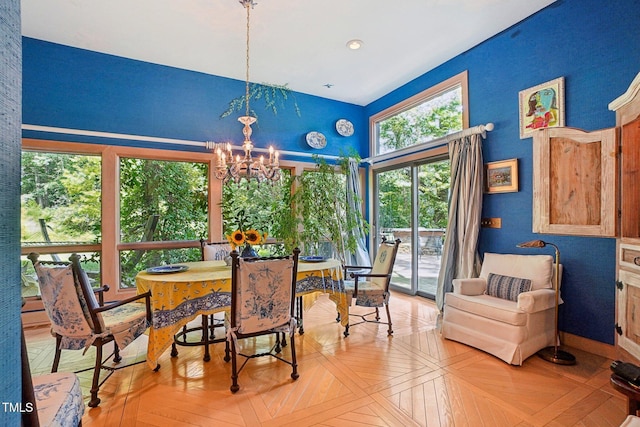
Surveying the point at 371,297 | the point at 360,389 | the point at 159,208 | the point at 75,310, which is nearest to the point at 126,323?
the point at 75,310

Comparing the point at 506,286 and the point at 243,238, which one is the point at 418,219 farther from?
the point at 243,238

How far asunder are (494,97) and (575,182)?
1558mm

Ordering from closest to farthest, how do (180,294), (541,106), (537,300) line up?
1. (180,294)
2. (537,300)
3. (541,106)

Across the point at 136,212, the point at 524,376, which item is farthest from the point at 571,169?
the point at 136,212

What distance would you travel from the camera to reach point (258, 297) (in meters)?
2.27

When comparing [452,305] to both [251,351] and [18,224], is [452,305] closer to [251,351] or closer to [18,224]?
[251,351]

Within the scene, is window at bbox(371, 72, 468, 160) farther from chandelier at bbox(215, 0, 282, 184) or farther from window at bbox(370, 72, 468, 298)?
chandelier at bbox(215, 0, 282, 184)

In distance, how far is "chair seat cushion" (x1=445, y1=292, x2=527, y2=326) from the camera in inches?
100

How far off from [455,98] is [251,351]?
413cm

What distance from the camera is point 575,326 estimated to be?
2.90 metres

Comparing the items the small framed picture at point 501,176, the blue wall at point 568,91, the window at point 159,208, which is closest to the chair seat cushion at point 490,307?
the blue wall at point 568,91

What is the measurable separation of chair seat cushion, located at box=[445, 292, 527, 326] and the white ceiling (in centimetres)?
299

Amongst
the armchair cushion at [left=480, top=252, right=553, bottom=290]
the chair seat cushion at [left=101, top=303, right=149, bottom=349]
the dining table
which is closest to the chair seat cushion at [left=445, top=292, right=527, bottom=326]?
the armchair cushion at [left=480, top=252, right=553, bottom=290]

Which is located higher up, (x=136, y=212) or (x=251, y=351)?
(x=136, y=212)
